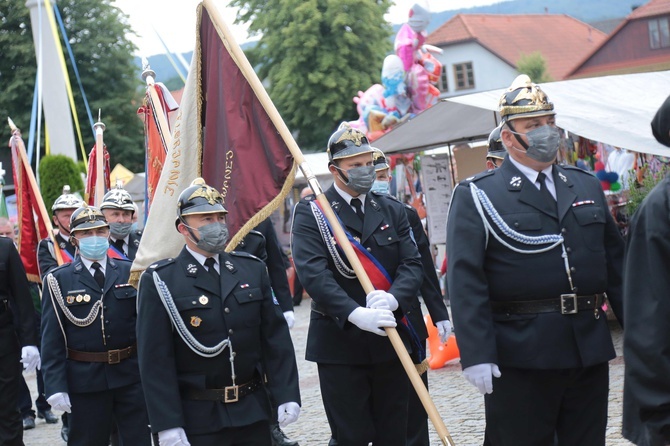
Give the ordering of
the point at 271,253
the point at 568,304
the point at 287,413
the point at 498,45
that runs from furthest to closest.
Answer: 1. the point at 498,45
2. the point at 271,253
3. the point at 287,413
4. the point at 568,304

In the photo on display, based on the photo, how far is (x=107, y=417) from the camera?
8.03m

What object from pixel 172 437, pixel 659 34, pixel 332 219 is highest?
pixel 659 34

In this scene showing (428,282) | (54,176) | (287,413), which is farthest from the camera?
(54,176)

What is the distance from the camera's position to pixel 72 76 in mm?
46188

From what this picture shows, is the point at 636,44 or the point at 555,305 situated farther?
the point at 636,44

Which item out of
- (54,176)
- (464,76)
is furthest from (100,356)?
(464,76)

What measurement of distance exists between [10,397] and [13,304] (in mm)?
798

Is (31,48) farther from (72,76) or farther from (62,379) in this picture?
(62,379)

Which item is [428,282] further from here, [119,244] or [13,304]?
[13,304]

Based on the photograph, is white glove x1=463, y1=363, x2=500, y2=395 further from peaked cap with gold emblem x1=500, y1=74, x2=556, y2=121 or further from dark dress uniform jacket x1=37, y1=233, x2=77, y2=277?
dark dress uniform jacket x1=37, y1=233, x2=77, y2=277

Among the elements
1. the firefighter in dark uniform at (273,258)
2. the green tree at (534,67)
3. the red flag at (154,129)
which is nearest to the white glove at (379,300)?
the firefighter in dark uniform at (273,258)

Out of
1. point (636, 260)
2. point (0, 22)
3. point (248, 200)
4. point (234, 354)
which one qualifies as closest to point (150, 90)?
point (248, 200)

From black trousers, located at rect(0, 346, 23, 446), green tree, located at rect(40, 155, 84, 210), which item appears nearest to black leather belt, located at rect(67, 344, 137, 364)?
black trousers, located at rect(0, 346, 23, 446)

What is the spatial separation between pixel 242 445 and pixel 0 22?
3884 centimetres
